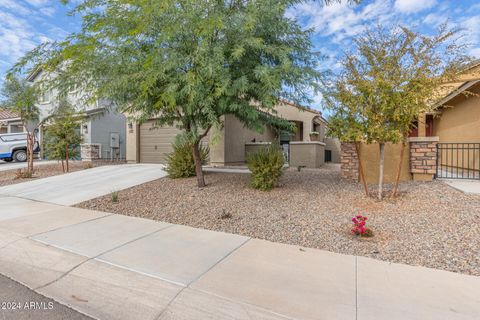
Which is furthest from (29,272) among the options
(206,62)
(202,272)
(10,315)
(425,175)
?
(425,175)

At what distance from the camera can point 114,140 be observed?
17.8 m

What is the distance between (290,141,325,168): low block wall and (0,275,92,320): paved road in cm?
1007

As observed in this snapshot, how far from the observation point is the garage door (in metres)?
13.2

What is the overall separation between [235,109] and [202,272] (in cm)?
369

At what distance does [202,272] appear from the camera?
3.08 m

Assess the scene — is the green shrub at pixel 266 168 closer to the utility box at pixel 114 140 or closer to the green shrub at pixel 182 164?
the green shrub at pixel 182 164

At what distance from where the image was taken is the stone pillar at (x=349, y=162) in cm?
752

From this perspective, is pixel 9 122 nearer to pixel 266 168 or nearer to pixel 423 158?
pixel 266 168

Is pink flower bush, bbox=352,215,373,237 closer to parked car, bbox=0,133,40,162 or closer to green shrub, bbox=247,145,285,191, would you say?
green shrub, bbox=247,145,285,191

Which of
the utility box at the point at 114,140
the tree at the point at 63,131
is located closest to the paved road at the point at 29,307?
the tree at the point at 63,131

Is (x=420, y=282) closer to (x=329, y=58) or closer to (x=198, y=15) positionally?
(x=329, y=58)

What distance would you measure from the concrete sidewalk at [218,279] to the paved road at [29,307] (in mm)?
85

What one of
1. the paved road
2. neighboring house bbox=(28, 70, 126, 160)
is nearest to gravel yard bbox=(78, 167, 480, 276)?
the paved road

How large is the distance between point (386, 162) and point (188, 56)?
226 inches
